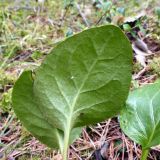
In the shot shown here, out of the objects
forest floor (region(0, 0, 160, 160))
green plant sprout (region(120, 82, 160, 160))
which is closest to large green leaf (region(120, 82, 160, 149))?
green plant sprout (region(120, 82, 160, 160))

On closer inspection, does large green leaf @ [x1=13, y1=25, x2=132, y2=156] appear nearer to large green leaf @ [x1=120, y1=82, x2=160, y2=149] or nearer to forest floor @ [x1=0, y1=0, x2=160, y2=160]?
large green leaf @ [x1=120, y1=82, x2=160, y2=149]

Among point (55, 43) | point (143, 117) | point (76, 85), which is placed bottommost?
point (55, 43)

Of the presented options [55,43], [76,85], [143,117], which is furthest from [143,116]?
[55,43]

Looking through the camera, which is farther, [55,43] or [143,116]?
[55,43]

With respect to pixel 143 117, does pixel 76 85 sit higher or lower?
higher

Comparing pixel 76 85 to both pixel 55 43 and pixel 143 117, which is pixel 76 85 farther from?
pixel 55 43

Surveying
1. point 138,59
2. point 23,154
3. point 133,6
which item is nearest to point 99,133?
point 23,154
